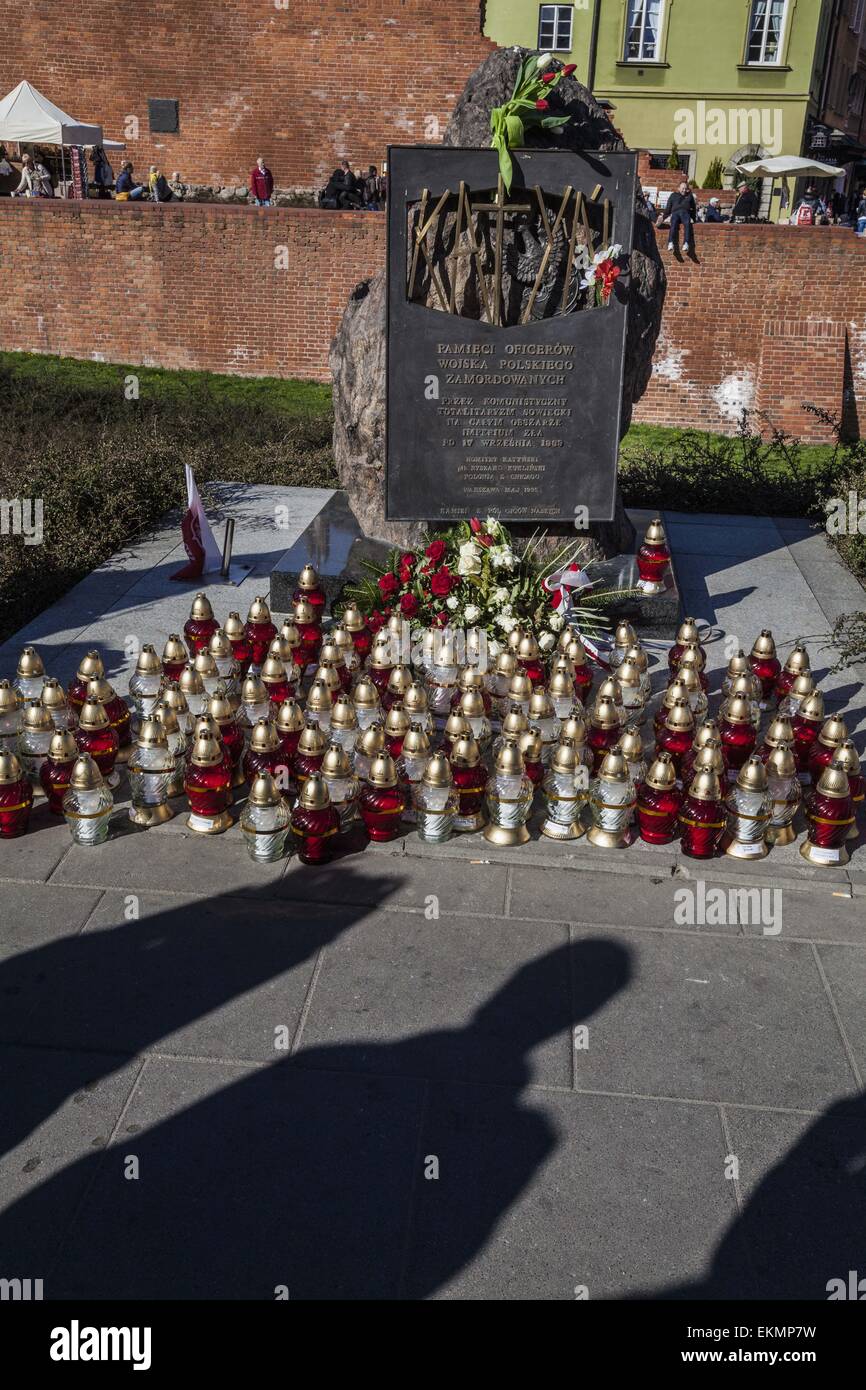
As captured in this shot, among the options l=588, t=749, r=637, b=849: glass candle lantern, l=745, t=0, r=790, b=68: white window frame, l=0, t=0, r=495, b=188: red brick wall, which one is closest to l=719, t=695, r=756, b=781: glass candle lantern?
l=588, t=749, r=637, b=849: glass candle lantern

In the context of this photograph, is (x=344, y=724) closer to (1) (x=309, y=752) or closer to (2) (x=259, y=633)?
(1) (x=309, y=752)

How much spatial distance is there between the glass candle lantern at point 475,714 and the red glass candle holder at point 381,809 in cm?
60

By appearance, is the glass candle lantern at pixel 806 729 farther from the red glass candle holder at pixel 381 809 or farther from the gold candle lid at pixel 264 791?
the gold candle lid at pixel 264 791

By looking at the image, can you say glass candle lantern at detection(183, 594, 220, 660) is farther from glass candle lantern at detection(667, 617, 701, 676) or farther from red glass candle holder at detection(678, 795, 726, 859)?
red glass candle holder at detection(678, 795, 726, 859)

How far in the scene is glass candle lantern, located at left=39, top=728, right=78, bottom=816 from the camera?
5906mm

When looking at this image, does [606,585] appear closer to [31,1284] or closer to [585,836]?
Answer: [585,836]

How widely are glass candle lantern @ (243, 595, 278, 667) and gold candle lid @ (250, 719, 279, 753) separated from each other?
1552mm

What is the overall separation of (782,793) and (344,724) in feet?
7.40

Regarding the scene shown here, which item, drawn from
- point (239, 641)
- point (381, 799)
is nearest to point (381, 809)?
point (381, 799)

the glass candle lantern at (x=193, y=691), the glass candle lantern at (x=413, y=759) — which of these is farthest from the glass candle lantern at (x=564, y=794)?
the glass candle lantern at (x=193, y=691)

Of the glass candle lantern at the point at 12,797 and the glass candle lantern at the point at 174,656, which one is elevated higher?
the glass candle lantern at the point at 174,656

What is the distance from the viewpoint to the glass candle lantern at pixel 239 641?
23.5ft

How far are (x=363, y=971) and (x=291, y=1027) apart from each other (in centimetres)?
44

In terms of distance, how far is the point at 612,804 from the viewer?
572 cm
